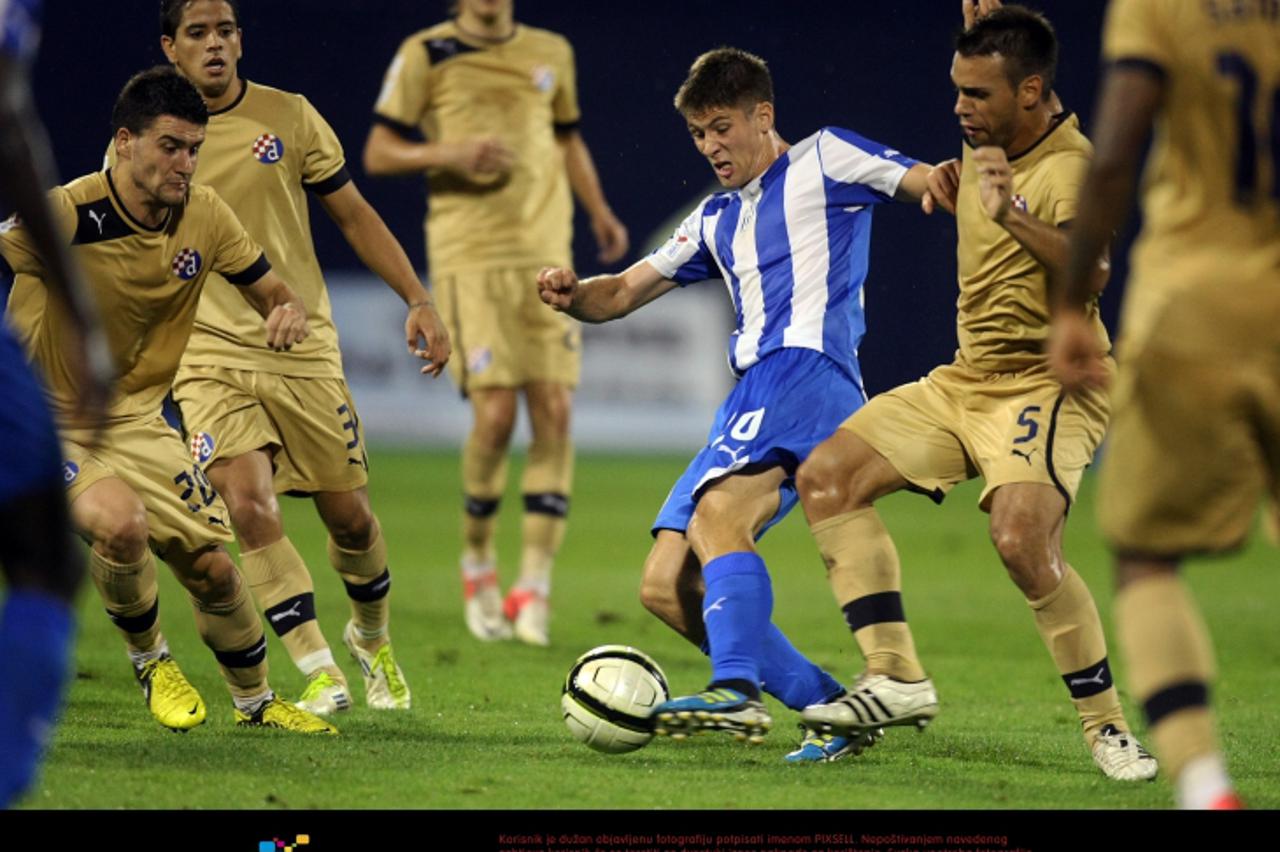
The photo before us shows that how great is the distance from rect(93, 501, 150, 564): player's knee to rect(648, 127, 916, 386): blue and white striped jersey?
1.82 metres

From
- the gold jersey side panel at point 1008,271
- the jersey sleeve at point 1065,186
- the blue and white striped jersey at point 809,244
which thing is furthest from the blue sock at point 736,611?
the jersey sleeve at point 1065,186

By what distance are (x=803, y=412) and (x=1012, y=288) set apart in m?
0.70

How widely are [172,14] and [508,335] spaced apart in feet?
9.48

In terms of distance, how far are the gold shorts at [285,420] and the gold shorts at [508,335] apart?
230 centimetres

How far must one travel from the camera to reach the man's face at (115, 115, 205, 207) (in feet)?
16.9

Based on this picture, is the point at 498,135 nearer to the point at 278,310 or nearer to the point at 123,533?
the point at 278,310

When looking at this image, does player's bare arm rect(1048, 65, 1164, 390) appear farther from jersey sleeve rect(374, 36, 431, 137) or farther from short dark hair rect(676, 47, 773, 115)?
jersey sleeve rect(374, 36, 431, 137)

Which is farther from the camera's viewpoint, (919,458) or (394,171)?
(394,171)

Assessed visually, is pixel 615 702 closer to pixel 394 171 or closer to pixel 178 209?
pixel 178 209

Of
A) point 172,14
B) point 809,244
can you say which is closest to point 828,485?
point 809,244

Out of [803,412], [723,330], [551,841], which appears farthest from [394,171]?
[723,330]

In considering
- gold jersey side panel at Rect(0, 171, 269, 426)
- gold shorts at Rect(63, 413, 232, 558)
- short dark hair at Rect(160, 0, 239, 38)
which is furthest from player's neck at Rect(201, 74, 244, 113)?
gold shorts at Rect(63, 413, 232, 558)

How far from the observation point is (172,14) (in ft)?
19.7

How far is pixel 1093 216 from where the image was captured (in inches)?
135
